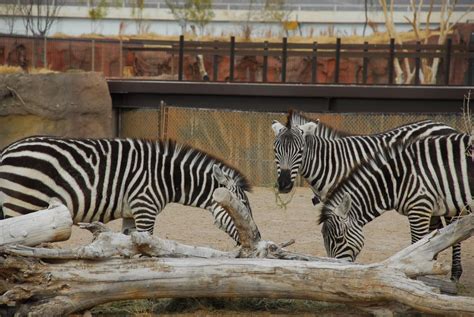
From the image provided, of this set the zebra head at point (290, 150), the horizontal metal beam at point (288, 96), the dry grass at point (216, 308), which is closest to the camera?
the dry grass at point (216, 308)

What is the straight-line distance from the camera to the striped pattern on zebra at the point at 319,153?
416 inches

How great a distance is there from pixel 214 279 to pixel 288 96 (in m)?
11.3

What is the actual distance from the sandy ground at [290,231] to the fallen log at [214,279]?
2397mm

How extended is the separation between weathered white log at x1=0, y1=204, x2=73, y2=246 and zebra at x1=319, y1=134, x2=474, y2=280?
2.52 metres

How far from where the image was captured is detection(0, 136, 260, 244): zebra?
795cm

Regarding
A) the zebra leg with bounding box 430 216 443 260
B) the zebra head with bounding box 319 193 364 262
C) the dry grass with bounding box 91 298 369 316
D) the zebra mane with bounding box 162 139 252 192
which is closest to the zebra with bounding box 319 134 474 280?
the zebra head with bounding box 319 193 364 262

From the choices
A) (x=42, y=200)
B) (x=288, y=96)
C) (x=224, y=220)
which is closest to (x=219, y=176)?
(x=224, y=220)

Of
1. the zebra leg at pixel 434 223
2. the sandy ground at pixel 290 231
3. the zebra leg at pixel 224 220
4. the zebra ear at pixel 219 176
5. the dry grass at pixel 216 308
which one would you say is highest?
the zebra ear at pixel 219 176

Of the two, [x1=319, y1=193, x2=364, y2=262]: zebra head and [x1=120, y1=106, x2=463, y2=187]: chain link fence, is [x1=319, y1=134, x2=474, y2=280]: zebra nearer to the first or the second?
[x1=319, y1=193, x2=364, y2=262]: zebra head

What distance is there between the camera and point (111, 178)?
8297mm

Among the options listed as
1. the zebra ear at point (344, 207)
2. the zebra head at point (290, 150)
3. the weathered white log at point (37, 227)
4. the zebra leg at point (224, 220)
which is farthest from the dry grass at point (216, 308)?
the zebra head at point (290, 150)

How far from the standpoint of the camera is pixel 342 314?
6992 mm

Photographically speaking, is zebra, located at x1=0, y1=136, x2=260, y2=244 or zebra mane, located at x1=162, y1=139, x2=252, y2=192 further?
zebra mane, located at x1=162, y1=139, x2=252, y2=192

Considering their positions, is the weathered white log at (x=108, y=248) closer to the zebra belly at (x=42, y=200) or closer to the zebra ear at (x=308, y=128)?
the zebra belly at (x=42, y=200)
